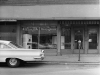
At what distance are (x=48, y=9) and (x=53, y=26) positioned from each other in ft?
5.63

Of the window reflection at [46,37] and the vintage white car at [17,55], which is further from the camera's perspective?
the window reflection at [46,37]

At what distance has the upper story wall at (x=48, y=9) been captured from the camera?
14961mm

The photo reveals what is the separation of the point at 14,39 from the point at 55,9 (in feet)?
16.4

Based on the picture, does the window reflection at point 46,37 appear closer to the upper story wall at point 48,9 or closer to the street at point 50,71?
the upper story wall at point 48,9

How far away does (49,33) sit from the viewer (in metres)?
15.6

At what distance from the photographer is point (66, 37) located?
51.3 ft

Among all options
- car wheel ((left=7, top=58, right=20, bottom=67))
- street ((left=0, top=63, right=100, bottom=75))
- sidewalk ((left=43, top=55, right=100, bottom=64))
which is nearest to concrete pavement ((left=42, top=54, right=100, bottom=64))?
sidewalk ((left=43, top=55, right=100, bottom=64))

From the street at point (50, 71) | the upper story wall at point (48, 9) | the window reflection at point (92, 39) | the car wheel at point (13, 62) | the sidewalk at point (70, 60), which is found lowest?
the street at point (50, 71)

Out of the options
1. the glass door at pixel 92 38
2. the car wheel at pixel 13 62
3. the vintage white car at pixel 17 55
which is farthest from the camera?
the glass door at pixel 92 38

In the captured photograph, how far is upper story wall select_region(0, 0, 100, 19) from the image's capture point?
1496 centimetres

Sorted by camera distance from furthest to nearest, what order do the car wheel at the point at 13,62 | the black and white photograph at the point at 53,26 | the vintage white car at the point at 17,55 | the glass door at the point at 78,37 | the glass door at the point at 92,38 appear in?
the glass door at the point at 78,37 < the glass door at the point at 92,38 < the black and white photograph at the point at 53,26 < the car wheel at the point at 13,62 < the vintage white car at the point at 17,55

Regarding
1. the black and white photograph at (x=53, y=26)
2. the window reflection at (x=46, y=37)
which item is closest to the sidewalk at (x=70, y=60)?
the black and white photograph at (x=53, y=26)

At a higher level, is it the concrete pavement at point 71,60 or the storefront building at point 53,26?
the storefront building at point 53,26

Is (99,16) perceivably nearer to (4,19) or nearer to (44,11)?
(44,11)
